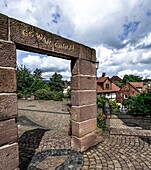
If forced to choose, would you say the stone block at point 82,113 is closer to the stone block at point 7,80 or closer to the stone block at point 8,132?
the stone block at point 8,132

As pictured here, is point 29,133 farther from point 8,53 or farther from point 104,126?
point 8,53

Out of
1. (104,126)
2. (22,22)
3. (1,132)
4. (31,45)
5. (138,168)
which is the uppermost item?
(22,22)

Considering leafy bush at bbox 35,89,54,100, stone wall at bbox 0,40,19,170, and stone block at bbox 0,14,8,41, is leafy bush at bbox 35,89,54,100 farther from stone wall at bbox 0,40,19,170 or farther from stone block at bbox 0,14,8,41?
stone block at bbox 0,14,8,41

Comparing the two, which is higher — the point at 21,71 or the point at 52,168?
the point at 21,71

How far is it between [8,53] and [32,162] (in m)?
3.02

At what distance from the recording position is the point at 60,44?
4633mm

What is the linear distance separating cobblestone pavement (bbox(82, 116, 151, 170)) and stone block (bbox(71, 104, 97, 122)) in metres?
1.06

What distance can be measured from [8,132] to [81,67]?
2.97 meters

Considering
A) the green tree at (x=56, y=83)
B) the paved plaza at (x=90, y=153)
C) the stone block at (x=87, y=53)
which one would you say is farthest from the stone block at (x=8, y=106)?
the green tree at (x=56, y=83)

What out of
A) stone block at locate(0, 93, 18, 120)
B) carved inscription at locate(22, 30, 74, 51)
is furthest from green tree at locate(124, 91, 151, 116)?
stone block at locate(0, 93, 18, 120)

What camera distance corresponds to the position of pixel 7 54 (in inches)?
124

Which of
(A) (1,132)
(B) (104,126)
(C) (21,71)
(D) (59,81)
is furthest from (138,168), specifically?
(D) (59,81)

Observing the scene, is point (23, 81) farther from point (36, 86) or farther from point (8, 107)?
point (8, 107)

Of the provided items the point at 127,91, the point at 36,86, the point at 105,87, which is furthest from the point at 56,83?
the point at 127,91
